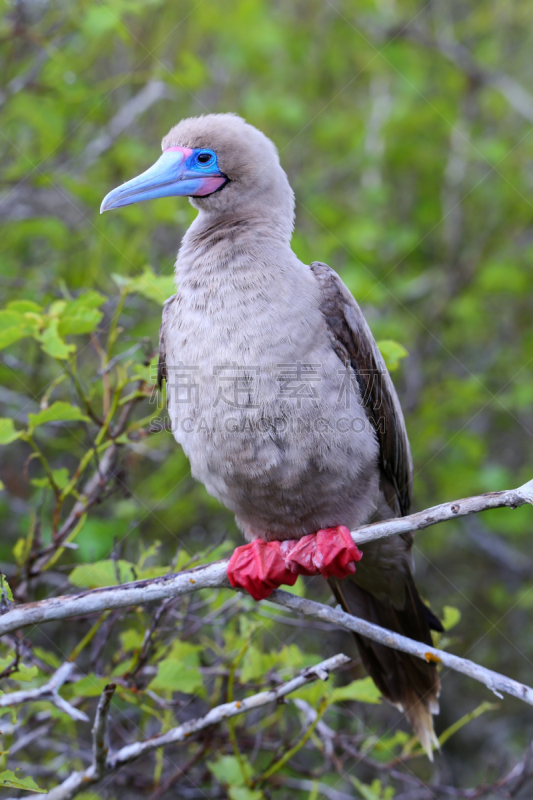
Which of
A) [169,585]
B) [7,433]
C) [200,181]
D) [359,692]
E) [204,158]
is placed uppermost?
[204,158]

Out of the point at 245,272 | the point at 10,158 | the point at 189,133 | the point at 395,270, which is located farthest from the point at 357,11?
the point at 245,272

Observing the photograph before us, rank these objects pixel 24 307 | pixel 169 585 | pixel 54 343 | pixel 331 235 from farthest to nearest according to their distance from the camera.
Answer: pixel 331 235
pixel 24 307
pixel 54 343
pixel 169 585

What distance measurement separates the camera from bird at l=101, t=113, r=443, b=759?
2.81 metres

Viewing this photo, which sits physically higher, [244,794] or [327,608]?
[327,608]

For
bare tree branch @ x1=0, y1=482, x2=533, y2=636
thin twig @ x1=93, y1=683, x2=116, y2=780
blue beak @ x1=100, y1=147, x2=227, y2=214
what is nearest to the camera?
bare tree branch @ x1=0, y1=482, x2=533, y2=636

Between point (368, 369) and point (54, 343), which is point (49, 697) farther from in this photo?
point (368, 369)

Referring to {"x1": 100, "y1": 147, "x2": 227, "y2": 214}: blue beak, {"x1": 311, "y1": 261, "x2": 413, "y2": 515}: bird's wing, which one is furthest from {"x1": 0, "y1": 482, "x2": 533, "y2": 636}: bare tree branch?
{"x1": 100, "y1": 147, "x2": 227, "y2": 214}: blue beak

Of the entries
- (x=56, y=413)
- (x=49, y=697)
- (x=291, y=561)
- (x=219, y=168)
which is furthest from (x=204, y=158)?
(x=49, y=697)

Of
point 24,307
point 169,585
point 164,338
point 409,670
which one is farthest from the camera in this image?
point 409,670

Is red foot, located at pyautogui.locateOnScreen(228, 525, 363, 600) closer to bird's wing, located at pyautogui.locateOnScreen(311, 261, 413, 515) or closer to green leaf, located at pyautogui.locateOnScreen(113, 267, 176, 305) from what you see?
bird's wing, located at pyautogui.locateOnScreen(311, 261, 413, 515)

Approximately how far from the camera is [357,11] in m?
6.91

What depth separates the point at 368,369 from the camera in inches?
124

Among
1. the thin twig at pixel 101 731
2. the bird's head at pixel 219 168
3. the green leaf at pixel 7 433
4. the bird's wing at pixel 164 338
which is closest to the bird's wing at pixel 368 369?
the bird's head at pixel 219 168

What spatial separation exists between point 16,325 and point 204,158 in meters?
1.21
